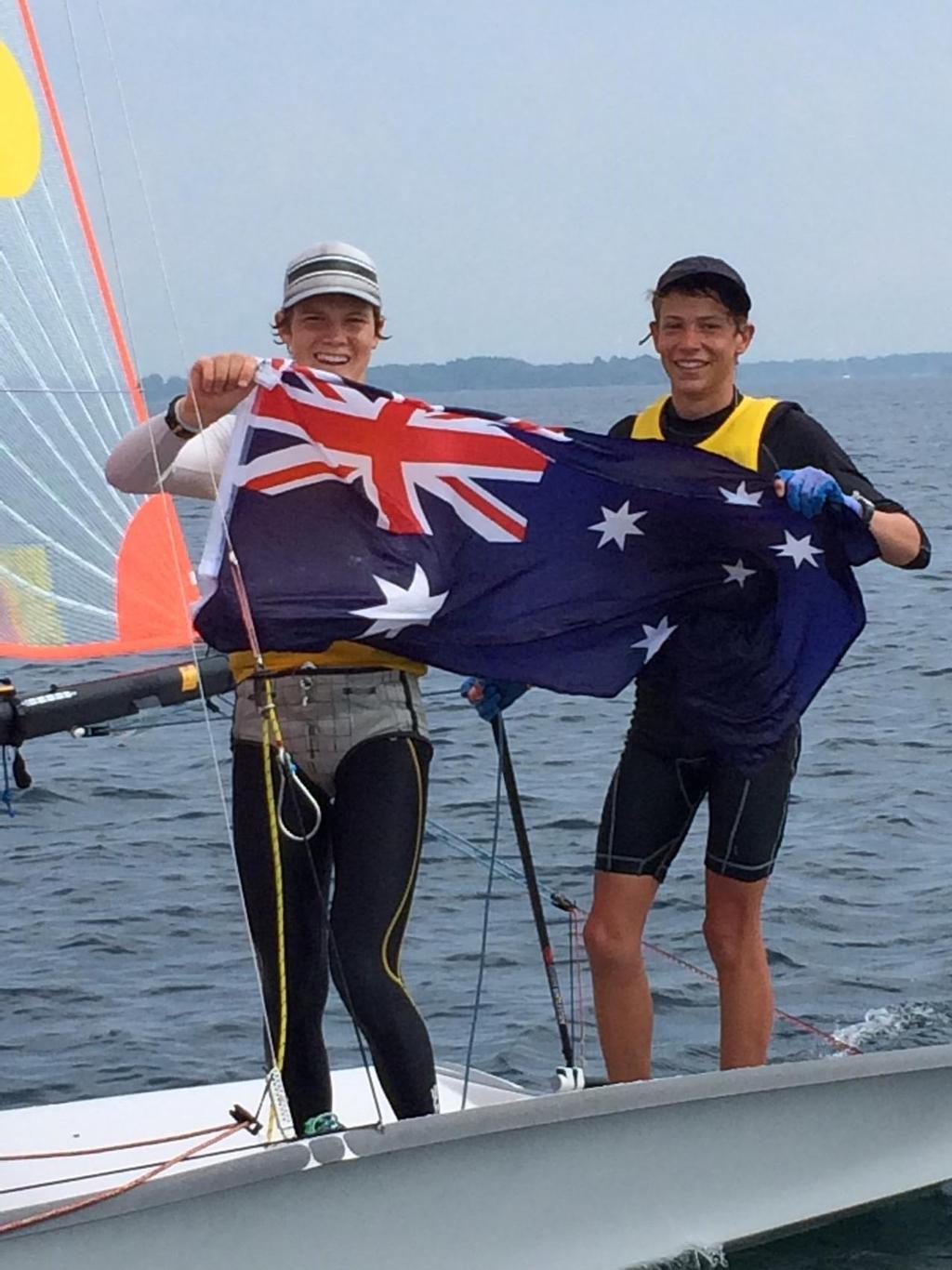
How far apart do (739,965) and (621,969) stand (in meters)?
0.22

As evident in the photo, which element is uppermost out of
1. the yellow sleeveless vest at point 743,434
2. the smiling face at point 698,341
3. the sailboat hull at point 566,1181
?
the smiling face at point 698,341

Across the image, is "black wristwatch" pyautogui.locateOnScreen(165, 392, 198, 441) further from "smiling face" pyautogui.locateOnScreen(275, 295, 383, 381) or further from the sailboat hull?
the sailboat hull

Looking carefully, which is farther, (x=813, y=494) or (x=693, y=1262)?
(x=693, y=1262)

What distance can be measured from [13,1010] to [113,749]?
473cm

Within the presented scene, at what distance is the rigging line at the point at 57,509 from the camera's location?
4.82 meters

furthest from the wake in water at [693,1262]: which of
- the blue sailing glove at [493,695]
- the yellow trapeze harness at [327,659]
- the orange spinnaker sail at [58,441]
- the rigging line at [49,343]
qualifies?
the rigging line at [49,343]

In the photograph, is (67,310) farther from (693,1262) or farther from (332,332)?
(693,1262)

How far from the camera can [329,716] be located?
333 cm

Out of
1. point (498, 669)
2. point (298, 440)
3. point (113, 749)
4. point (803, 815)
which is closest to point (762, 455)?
point (498, 669)

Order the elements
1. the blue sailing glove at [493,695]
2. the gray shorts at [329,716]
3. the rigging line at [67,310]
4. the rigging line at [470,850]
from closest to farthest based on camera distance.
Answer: the gray shorts at [329,716] < the blue sailing glove at [493,695] < the rigging line at [470,850] < the rigging line at [67,310]

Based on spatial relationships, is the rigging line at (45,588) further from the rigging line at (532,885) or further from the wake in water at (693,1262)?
the wake in water at (693,1262)

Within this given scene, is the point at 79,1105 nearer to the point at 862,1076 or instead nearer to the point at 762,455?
the point at 862,1076

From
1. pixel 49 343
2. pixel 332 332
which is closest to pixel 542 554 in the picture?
pixel 332 332

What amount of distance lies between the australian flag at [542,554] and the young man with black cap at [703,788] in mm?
58
